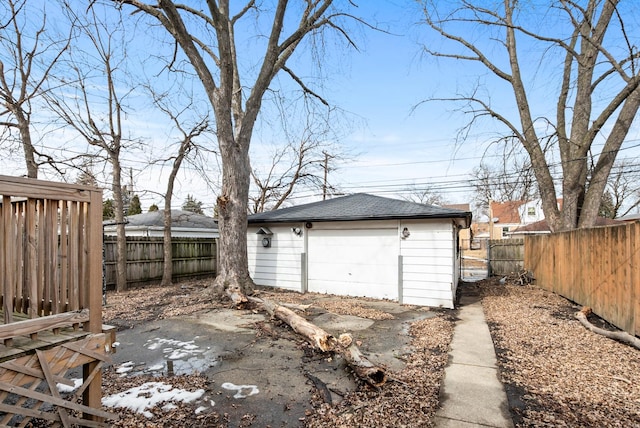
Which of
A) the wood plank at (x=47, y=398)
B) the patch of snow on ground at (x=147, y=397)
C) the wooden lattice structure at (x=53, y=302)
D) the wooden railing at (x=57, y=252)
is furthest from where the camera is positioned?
the patch of snow on ground at (x=147, y=397)

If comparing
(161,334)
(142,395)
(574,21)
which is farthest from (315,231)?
(574,21)

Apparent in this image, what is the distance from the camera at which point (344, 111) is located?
11109mm

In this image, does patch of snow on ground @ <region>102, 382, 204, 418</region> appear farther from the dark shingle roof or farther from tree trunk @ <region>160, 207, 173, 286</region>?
the dark shingle roof

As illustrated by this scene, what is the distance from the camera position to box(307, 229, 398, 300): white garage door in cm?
848

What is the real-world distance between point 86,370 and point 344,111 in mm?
10025

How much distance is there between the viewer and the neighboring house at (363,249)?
7.79m

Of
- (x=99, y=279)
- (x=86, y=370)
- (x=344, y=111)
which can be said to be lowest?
(x=86, y=370)

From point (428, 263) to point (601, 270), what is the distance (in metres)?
3.14

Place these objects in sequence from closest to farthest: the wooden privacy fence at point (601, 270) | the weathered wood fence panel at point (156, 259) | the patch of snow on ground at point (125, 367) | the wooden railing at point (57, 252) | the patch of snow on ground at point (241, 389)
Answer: the wooden railing at point (57, 252) < the patch of snow on ground at point (241, 389) < the patch of snow on ground at point (125, 367) < the wooden privacy fence at point (601, 270) < the weathered wood fence panel at point (156, 259)

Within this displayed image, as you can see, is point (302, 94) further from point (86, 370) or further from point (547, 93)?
point (86, 370)

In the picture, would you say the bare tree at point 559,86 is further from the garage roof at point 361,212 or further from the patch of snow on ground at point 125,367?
the patch of snow on ground at point 125,367

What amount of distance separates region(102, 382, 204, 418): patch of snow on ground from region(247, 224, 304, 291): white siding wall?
623 cm

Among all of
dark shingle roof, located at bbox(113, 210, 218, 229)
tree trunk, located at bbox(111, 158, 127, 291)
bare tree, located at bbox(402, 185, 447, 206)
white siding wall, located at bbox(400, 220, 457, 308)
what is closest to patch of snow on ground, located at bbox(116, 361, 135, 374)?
white siding wall, located at bbox(400, 220, 457, 308)

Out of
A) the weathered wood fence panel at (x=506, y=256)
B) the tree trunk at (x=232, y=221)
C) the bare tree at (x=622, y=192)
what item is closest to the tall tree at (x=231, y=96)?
the tree trunk at (x=232, y=221)
